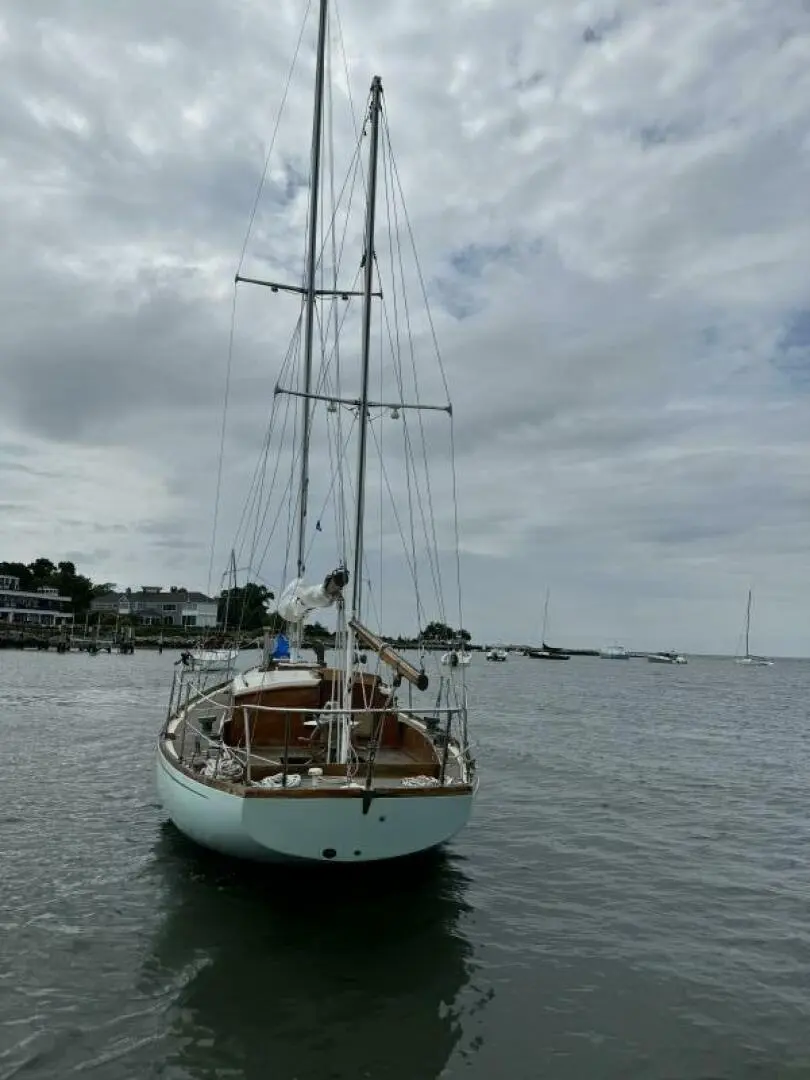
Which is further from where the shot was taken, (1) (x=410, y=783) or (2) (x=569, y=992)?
(1) (x=410, y=783)

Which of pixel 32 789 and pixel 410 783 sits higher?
pixel 410 783

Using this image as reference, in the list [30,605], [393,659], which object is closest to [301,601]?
[393,659]

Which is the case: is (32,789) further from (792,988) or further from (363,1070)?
(792,988)

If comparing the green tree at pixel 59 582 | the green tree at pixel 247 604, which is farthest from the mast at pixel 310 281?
the green tree at pixel 59 582

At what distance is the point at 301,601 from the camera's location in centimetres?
1483

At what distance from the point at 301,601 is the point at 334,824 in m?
5.97

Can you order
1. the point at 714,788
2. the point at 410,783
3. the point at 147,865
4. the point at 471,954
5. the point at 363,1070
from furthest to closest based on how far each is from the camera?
the point at 714,788, the point at 147,865, the point at 410,783, the point at 471,954, the point at 363,1070

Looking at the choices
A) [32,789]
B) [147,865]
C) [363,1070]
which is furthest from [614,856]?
[32,789]

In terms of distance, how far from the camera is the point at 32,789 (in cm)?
1817

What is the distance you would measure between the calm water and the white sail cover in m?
4.30

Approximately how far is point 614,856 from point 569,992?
606 centimetres

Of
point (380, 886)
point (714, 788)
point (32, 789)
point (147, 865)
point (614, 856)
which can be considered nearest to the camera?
point (380, 886)

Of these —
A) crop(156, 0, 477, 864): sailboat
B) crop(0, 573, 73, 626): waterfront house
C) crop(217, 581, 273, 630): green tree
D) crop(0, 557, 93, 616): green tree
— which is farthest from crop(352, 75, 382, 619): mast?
crop(0, 557, 93, 616): green tree

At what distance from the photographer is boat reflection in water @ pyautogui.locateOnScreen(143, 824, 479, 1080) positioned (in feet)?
23.3
